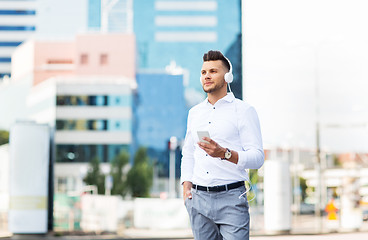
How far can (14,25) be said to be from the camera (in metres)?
89.8

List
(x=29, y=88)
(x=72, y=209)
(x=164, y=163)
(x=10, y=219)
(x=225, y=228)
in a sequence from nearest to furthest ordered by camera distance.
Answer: (x=225, y=228) < (x=10, y=219) < (x=72, y=209) < (x=29, y=88) < (x=164, y=163)

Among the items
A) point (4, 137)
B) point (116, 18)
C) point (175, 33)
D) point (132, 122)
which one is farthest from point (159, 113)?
point (4, 137)

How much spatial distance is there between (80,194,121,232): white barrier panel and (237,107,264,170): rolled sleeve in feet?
45.6

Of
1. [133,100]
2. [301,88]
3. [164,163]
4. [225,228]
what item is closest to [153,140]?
[164,163]

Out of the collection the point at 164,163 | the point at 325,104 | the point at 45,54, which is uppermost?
the point at 45,54

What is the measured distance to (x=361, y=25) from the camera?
744cm

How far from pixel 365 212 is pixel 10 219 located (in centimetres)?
1348

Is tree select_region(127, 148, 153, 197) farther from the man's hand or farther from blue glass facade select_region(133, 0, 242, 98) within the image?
the man's hand

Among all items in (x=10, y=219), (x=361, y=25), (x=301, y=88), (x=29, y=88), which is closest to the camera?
(x=361, y=25)

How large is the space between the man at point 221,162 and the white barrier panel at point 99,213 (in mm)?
13736

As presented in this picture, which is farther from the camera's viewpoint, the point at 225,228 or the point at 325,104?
the point at 325,104

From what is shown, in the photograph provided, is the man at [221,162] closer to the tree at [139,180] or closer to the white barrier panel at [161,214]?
the white barrier panel at [161,214]

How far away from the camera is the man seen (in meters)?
2.73

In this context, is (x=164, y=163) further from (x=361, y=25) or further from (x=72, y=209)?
(x=361, y=25)
